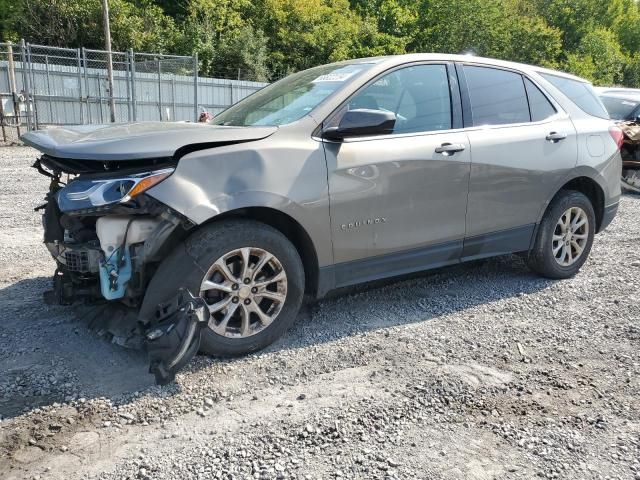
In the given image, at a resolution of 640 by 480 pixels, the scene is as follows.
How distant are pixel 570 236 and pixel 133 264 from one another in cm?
380

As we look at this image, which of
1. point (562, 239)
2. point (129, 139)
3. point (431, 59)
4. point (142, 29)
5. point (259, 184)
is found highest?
point (142, 29)

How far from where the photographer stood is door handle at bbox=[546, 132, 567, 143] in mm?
4824

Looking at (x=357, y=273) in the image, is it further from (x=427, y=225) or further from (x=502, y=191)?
(x=502, y=191)

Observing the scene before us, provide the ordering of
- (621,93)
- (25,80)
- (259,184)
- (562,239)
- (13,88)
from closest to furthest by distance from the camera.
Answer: (259,184) → (562,239) → (621,93) → (13,88) → (25,80)

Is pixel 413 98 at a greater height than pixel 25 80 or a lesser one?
greater

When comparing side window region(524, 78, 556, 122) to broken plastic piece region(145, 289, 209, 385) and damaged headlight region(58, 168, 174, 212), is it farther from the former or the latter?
broken plastic piece region(145, 289, 209, 385)

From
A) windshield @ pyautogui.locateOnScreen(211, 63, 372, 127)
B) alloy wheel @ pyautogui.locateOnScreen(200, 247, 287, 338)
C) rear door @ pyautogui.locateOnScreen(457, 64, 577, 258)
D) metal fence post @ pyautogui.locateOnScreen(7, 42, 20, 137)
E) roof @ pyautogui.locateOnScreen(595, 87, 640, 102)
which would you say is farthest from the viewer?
metal fence post @ pyautogui.locateOnScreen(7, 42, 20, 137)

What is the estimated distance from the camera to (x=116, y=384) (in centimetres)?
316

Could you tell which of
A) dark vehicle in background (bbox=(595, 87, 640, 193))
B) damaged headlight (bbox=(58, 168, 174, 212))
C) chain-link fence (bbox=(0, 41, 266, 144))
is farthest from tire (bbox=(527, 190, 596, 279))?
chain-link fence (bbox=(0, 41, 266, 144))

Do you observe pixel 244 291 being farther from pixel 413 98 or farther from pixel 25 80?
pixel 25 80

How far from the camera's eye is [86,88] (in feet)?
61.2

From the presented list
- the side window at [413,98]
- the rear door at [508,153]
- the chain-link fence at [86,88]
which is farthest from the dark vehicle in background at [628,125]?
the chain-link fence at [86,88]

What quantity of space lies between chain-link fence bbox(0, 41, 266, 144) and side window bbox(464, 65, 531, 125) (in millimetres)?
15008

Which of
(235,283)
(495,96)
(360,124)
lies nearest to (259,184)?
(235,283)
